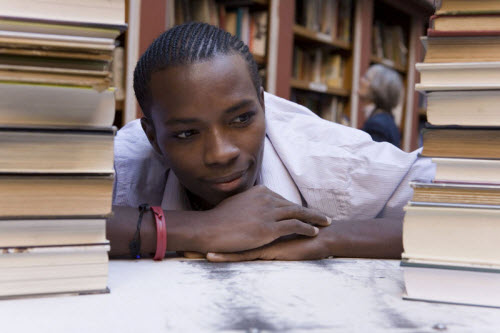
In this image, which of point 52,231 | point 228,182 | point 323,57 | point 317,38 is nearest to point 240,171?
point 228,182

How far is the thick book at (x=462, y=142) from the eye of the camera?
547 millimetres

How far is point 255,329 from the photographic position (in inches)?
17.8

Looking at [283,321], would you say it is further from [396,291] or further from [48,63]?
[48,63]

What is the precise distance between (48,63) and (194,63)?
1.31 ft

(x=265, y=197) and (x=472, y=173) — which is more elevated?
(x=472, y=173)

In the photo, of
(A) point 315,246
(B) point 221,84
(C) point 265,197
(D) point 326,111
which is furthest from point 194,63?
(D) point 326,111

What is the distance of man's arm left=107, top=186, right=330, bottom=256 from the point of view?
80cm

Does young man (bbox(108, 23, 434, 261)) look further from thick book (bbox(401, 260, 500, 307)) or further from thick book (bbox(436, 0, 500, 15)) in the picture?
thick book (bbox(436, 0, 500, 15))

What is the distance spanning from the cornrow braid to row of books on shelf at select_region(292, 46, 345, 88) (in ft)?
8.11

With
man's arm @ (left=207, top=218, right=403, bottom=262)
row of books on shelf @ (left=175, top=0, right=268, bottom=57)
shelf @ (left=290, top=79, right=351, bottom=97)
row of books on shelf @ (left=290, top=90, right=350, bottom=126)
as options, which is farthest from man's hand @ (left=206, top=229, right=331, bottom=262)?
row of books on shelf @ (left=290, top=90, right=350, bottom=126)

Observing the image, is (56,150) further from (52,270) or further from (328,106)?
(328,106)

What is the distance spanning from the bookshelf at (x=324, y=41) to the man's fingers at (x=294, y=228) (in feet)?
5.10

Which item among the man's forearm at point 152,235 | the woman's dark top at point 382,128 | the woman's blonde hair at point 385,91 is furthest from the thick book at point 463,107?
the woman's blonde hair at point 385,91

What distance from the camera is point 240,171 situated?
3.11ft
